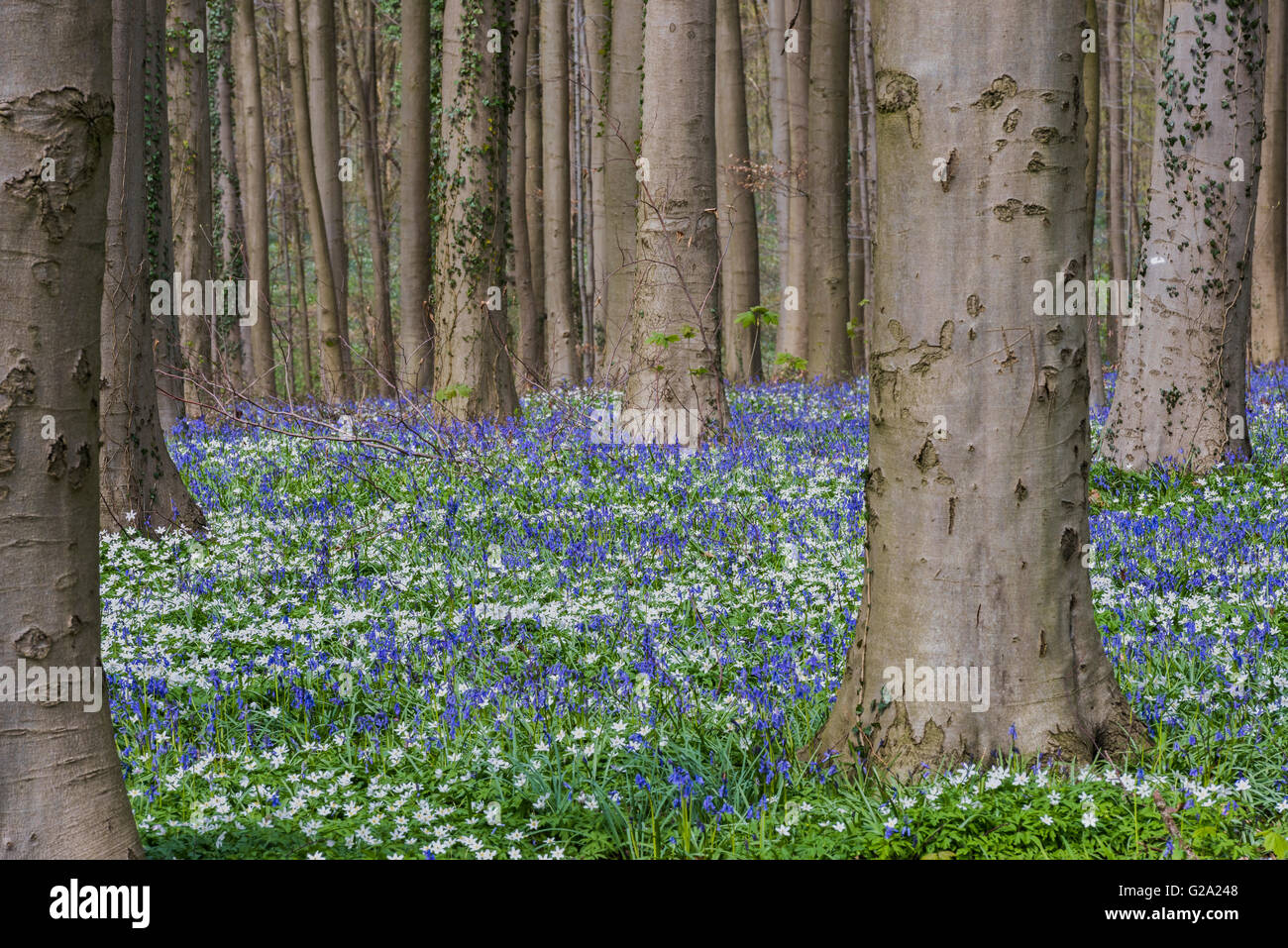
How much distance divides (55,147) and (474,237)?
8.29m

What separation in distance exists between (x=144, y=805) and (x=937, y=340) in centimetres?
314

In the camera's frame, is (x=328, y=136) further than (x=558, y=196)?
Yes

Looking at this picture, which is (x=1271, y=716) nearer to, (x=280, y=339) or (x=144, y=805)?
(x=144, y=805)

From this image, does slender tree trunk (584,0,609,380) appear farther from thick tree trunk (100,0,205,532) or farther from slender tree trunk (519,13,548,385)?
thick tree trunk (100,0,205,532)

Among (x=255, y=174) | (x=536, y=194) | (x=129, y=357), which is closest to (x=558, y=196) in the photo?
(x=536, y=194)

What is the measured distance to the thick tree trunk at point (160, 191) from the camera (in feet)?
29.2

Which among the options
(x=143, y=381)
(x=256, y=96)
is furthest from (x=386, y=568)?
(x=256, y=96)

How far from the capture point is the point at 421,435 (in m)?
9.00

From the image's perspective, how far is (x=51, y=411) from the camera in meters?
2.71

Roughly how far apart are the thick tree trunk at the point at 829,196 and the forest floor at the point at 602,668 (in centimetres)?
879

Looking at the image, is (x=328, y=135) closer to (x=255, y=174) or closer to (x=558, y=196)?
(x=255, y=174)

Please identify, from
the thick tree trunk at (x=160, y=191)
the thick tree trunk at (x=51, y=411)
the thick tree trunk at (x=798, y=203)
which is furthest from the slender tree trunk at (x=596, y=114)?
the thick tree trunk at (x=51, y=411)

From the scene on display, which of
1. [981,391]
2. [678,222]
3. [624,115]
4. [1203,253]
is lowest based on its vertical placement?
[981,391]

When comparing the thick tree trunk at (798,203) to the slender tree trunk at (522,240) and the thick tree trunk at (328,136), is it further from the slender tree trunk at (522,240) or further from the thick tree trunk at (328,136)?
the thick tree trunk at (328,136)
